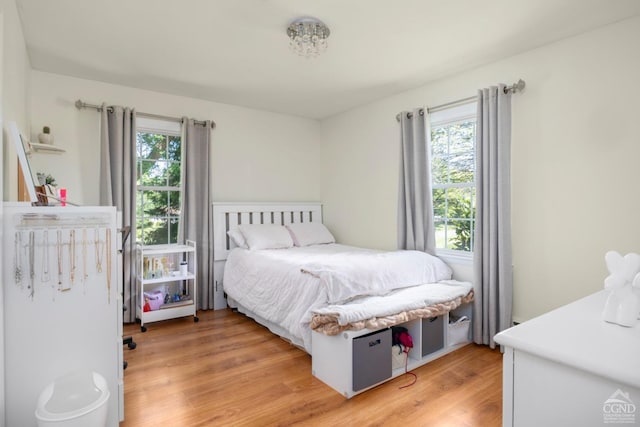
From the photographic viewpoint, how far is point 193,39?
2590mm

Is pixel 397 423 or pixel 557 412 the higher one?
pixel 557 412

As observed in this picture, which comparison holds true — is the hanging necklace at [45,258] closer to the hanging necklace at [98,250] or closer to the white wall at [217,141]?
the hanging necklace at [98,250]

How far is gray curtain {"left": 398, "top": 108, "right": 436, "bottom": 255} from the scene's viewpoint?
3.40 meters

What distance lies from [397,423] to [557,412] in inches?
48.0

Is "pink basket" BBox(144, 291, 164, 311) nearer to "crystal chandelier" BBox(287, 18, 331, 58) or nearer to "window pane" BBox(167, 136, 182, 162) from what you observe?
"window pane" BBox(167, 136, 182, 162)

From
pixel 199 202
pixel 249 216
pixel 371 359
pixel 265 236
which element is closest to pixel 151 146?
pixel 199 202

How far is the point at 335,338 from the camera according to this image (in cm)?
222

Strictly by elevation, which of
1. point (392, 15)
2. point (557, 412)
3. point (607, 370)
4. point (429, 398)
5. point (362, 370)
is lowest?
point (429, 398)

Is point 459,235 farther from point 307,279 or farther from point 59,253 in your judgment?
point 59,253

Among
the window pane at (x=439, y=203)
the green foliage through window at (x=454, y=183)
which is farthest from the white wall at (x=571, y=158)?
the window pane at (x=439, y=203)

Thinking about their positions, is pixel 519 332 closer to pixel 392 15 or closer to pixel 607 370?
pixel 607 370

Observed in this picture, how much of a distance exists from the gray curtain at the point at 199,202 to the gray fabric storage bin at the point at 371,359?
234 centimetres

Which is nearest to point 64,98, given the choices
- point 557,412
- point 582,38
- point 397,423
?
point 397,423

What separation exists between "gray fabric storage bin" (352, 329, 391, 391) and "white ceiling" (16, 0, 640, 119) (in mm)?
2095
